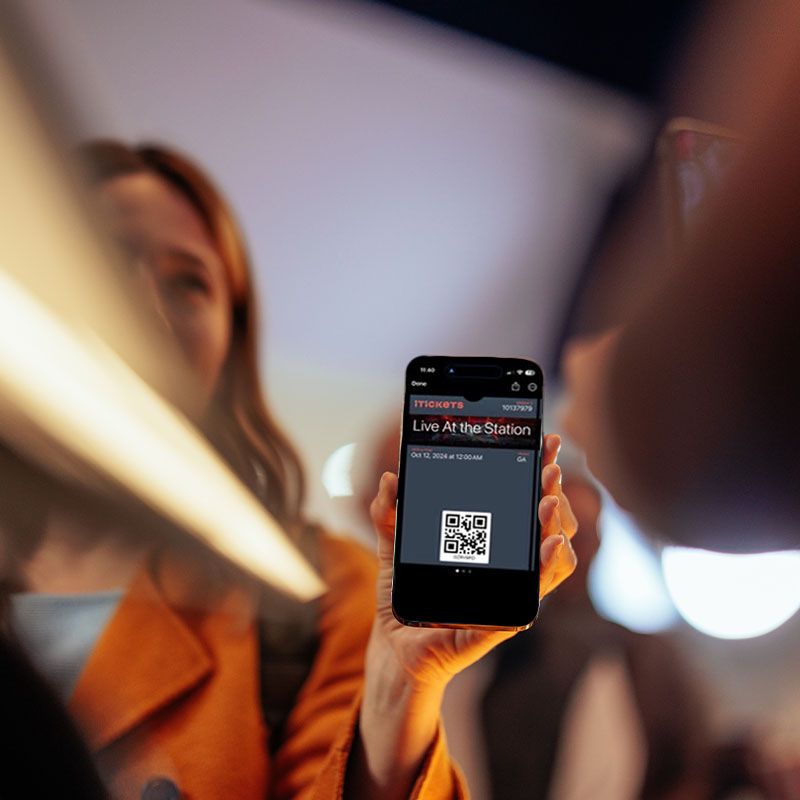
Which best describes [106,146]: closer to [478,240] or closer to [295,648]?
[478,240]

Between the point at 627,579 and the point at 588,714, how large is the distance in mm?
111

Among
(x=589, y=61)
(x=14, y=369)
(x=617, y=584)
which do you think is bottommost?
(x=617, y=584)

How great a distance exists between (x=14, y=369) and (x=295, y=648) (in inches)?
13.0

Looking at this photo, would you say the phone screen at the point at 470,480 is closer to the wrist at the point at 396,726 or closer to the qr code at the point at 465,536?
the qr code at the point at 465,536

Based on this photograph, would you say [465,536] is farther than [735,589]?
No

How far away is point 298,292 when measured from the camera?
0.81m

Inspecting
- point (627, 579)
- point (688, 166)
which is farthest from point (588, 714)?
point (688, 166)

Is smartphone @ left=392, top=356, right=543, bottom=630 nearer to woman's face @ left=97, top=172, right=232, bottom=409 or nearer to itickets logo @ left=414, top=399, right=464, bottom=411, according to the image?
A: itickets logo @ left=414, top=399, right=464, bottom=411

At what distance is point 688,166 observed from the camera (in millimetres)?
771

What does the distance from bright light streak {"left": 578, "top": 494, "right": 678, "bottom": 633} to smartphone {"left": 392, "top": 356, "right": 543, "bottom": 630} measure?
0.17 meters

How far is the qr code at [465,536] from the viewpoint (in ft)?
1.91

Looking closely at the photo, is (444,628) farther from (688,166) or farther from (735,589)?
(688,166)

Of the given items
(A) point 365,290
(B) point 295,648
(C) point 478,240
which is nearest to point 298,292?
(A) point 365,290

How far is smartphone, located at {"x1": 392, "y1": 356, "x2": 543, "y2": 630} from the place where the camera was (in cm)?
57
